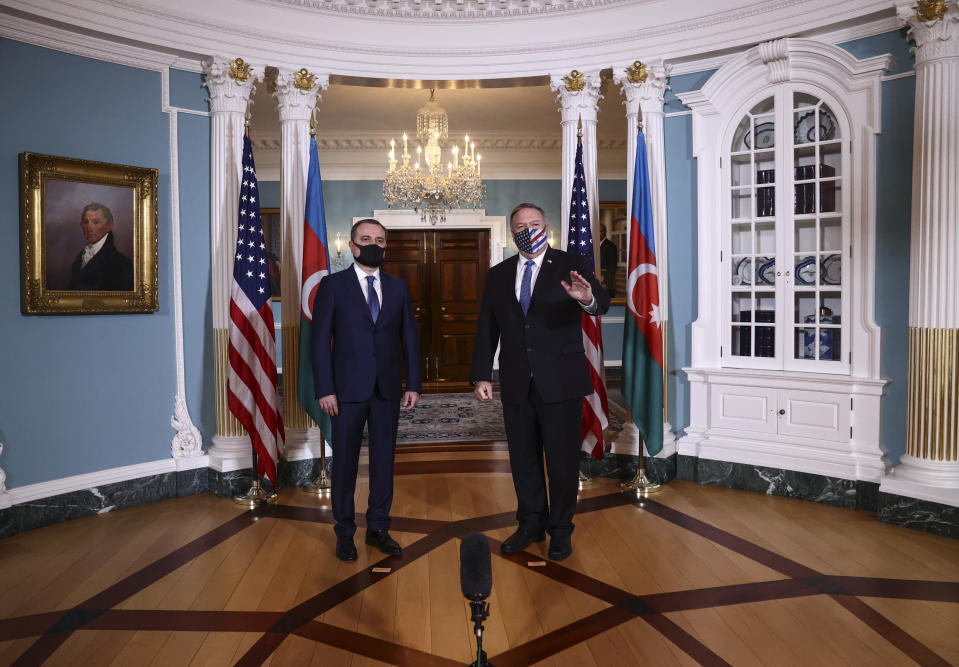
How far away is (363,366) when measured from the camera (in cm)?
333

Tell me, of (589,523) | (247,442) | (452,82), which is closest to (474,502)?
(589,523)

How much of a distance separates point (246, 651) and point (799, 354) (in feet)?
13.1

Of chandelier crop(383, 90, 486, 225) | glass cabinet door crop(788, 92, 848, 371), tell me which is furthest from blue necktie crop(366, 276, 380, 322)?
chandelier crop(383, 90, 486, 225)

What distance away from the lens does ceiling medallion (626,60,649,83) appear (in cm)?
485

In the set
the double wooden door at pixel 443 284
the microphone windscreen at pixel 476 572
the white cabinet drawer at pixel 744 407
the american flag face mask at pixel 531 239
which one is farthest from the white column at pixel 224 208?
the double wooden door at pixel 443 284

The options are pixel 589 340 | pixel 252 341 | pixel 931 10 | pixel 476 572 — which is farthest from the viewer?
pixel 589 340

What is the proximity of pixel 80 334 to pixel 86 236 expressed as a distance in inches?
25.7

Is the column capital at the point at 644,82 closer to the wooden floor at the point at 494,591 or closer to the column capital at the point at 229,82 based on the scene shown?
the column capital at the point at 229,82

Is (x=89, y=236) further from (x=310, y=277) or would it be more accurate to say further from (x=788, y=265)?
(x=788, y=265)

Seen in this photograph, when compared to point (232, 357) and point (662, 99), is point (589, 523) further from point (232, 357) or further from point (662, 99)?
point (662, 99)

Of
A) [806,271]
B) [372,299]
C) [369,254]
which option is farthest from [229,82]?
[806,271]

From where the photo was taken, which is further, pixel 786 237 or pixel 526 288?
pixel 786 237

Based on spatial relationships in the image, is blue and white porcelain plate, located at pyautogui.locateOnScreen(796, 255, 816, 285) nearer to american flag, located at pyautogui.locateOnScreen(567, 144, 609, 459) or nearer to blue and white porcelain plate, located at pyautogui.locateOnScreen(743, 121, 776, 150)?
blue and white porcelain plate, located at pyautogui.locateOnScreen(743, 121, 776, 150)

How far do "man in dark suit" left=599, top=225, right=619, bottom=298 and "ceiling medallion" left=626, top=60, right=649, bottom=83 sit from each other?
4.99 metres
